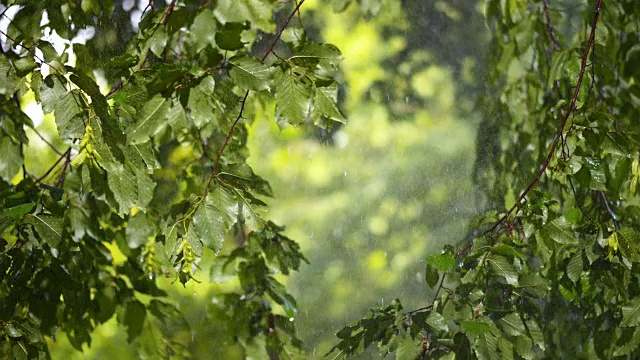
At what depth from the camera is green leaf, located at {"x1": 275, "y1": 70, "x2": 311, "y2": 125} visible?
34.8 inches

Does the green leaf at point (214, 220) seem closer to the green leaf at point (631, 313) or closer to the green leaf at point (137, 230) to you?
the green leaf at point (137, 230)

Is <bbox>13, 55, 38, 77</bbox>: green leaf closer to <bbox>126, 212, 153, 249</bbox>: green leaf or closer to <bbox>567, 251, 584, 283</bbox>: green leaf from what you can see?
<bbox>126, 212, 153, 249</bbox>: green leaf

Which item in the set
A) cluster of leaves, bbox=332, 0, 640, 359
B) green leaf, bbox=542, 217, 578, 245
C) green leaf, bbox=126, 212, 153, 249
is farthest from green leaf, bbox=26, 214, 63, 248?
green leaf, bbox=542, 217, 578, 245

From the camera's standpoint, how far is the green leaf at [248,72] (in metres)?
0.84

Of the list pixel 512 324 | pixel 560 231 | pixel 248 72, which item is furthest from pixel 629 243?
pixel 248 72

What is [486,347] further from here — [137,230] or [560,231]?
[137,230]

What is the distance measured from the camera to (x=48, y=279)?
1118mm

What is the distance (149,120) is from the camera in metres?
0.82

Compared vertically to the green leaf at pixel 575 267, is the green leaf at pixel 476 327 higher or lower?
lower

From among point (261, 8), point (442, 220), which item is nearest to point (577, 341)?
point (442, 220)

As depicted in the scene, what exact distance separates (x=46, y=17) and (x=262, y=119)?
0.41m

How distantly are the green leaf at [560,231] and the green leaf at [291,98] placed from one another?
455mm

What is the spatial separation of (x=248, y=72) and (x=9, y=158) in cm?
55

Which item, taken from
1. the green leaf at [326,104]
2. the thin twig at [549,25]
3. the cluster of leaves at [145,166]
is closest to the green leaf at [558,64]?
the thin twig at [549,25]
